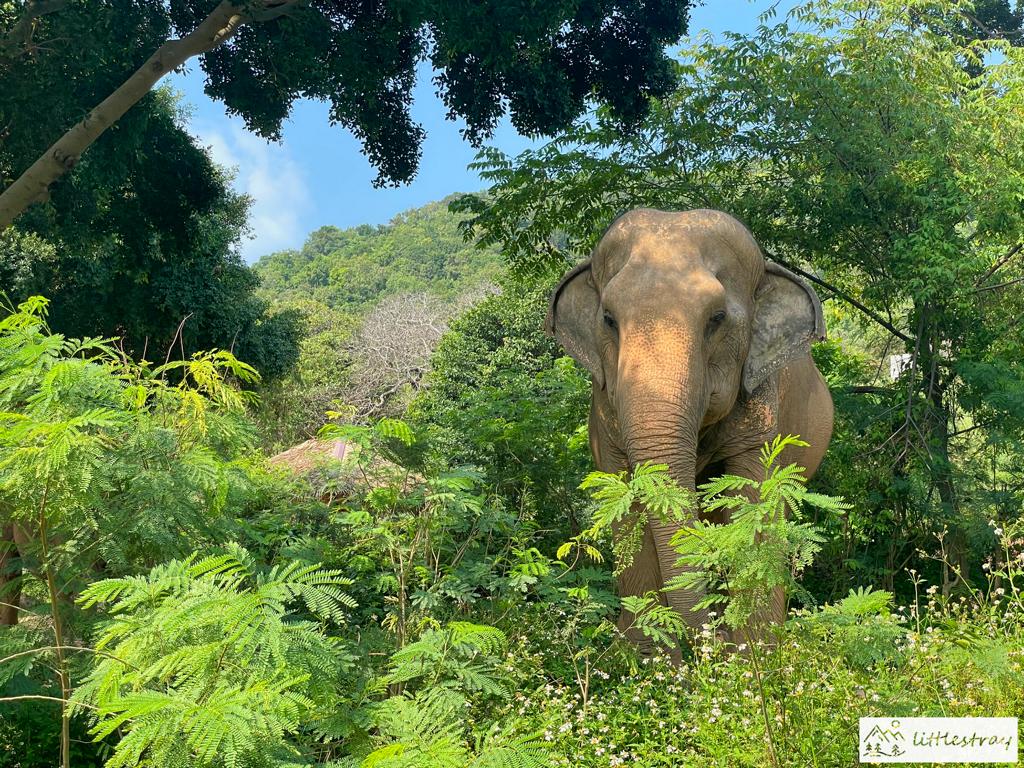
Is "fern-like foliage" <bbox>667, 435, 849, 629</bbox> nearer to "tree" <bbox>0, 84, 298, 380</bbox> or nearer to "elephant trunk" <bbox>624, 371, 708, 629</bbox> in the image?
"elephant trunk" <bbox>624, 371, 708, 629</bbox>

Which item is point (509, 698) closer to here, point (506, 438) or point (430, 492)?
point (430, 492)

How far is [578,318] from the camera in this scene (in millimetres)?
7266

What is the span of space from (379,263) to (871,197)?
189 feet

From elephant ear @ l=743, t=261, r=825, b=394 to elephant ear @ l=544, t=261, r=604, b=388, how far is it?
104cm

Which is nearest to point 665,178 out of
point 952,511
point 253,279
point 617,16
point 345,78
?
point 617,16

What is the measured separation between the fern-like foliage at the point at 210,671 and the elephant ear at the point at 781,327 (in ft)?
11.3

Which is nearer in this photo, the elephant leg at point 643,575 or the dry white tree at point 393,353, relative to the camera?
the elephant leg at point 643,575

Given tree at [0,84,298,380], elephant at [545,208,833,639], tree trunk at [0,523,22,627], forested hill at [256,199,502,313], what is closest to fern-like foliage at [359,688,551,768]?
elephant at [545,208,833,639]

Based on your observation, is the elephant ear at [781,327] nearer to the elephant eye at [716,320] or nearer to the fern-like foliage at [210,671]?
the elephant eye at [716,320]

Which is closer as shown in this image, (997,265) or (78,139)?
(78,139)

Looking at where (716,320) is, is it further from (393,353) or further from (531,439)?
(393,353)

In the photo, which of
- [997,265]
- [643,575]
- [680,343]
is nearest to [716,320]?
[680,343]
